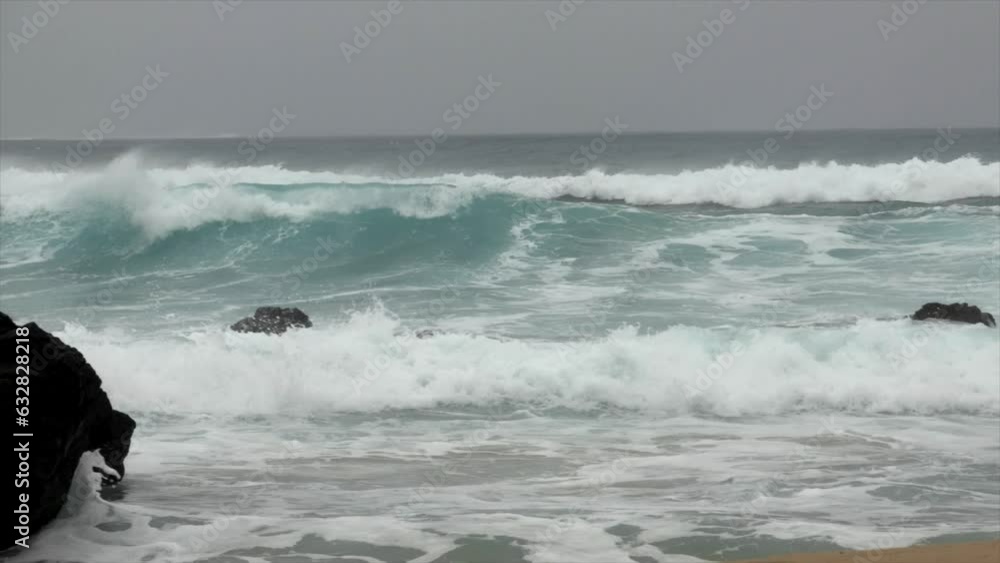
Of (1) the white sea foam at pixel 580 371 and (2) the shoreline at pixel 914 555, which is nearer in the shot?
(2) the shoreline at pixel 914 555

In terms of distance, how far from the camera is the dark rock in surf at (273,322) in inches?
596

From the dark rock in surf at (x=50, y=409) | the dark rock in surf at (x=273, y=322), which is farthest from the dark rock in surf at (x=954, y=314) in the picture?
the dark rock in surf at (x=50, y=409)

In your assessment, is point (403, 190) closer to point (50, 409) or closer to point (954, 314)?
point (954, 314)

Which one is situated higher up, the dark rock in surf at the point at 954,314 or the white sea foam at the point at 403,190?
the white sea foam at the point at 403,190

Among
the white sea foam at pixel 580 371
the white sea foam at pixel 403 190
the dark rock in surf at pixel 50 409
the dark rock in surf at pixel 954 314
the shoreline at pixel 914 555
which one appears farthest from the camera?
the white sea foam at pixel 403 190

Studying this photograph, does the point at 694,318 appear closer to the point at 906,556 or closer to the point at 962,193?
the point at 906,556

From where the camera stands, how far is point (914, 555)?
6.35m

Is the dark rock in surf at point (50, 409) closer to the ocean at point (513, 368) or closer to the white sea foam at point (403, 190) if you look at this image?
the ocean at point (513, 368)

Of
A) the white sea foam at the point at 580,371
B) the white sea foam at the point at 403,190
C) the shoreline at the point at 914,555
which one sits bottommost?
the shoreline at the point at 914,555

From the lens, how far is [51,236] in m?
25.7

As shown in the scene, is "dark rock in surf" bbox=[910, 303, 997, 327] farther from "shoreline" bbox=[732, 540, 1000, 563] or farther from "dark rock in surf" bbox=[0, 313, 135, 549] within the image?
"dark rock in surf" bbox=[0, 313, 135, 549]

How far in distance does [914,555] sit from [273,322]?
1076 centimetres

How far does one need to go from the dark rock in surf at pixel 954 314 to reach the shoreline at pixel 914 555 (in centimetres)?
892

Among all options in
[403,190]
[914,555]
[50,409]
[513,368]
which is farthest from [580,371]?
[403,190]
